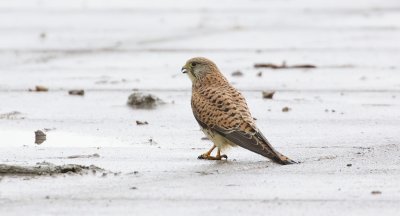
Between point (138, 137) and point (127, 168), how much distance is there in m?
1.48

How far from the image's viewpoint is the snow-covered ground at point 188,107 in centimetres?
688

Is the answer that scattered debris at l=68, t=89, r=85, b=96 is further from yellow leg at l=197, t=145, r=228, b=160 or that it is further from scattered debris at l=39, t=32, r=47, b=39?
scattered debris at l=39, t=32, r=47, b=39

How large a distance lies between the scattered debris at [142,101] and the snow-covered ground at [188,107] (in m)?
0.10

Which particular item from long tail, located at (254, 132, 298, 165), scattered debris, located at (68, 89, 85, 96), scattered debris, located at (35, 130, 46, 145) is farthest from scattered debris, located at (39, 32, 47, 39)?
long tail, located at (254, 132, 298, 165)

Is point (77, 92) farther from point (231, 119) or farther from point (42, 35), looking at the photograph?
point (42, 35)

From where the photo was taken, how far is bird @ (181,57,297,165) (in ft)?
26.5

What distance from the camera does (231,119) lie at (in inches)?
330

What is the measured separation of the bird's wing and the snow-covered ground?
0.15 metres

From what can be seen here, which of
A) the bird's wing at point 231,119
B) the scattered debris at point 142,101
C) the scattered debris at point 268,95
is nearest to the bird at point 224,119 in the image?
the bird's wing at point 231,119

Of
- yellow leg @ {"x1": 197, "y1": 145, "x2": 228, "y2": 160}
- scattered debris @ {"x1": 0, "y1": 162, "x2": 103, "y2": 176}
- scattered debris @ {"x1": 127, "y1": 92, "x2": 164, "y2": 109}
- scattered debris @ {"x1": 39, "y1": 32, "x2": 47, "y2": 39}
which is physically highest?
scattered debris @ {"x1": 39, "y1": 32, "x2": 47, "y2": 39}

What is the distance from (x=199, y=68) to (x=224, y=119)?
115 cm

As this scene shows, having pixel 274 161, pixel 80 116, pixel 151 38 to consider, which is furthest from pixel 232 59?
pixel 274 161

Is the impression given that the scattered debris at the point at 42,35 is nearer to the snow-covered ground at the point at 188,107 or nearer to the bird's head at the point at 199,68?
the snow-covered ground at the point at 188,107

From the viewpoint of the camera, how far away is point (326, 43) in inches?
622
